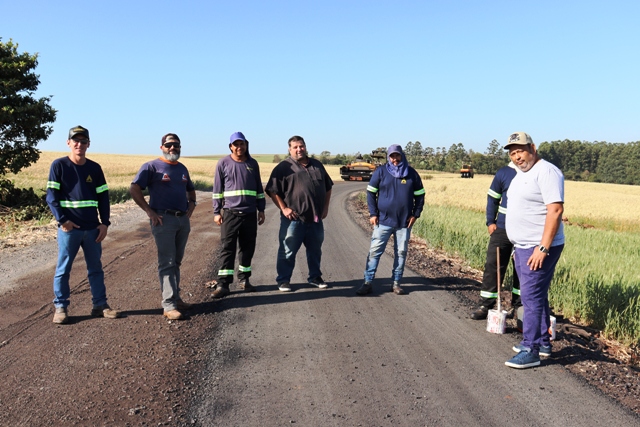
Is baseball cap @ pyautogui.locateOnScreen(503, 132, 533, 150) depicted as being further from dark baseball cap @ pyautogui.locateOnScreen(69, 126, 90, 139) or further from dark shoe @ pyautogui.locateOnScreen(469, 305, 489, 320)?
dark baseball cap @ pyautogui.locateOnScreen(69, 126, 90, 139)

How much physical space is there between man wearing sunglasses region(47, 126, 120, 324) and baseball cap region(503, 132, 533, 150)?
4.20 m

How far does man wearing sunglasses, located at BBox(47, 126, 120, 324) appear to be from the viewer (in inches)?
206

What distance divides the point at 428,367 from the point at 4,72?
696 inches

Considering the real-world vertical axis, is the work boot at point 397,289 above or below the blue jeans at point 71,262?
below

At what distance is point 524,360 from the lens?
430 centimetres

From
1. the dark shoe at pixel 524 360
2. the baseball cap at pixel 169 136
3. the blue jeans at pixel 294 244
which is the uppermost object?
the baseball cap at pixel 169 136

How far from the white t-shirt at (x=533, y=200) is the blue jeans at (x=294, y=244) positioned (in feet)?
9.96

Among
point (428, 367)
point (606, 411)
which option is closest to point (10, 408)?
point (428, 367)

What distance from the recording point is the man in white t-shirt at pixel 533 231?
4.17m

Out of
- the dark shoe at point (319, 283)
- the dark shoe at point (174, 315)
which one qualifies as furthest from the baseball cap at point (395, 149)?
the dark shoe at point (174, 315)

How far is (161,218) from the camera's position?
5.61 metres

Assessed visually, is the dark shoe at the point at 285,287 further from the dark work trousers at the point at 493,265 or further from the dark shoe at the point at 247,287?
the dark work trousers at the point at 493,265

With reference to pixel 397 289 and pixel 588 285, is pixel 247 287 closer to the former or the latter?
pixel 397 289

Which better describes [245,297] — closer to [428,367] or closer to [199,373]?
[199,373]
